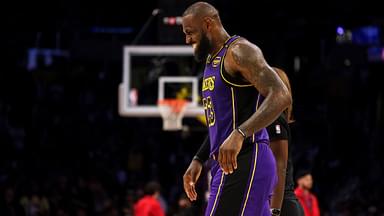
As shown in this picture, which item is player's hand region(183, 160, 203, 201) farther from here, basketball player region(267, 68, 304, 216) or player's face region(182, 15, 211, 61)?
player's face region(182, 15, 211, 61)

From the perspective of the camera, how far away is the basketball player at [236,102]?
4262 mm

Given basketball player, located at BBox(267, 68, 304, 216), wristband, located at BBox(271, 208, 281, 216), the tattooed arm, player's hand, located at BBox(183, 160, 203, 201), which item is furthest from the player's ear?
wristband, located at BBox(271, 208, 281, 216)

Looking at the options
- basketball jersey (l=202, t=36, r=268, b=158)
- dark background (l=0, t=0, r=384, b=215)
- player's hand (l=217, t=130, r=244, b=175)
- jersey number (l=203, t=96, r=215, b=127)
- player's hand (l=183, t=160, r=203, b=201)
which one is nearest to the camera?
player's hand (l=217, t=130, r=244, b=175)

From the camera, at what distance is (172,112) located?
41.7ft

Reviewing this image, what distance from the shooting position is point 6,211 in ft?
42.9

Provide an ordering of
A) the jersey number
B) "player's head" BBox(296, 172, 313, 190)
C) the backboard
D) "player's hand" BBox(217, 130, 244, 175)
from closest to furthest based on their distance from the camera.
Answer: "player's hand" BBox(217, 130, 244, 175) < the jersey number < "player's head" BBox(296, 172, 313, 190) < the backboard

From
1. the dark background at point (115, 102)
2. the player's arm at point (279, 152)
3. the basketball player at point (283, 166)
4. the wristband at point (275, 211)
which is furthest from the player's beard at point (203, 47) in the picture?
the dark background at point (115, 102)

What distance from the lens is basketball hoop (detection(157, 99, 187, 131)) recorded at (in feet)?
41.6

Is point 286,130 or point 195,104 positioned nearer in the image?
point 286,130

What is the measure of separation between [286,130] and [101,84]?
15447mm

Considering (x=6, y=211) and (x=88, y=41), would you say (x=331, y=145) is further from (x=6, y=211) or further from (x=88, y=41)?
(x=6, y=211)

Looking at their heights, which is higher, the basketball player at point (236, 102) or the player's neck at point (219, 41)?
the player's neck at point (219, 41)

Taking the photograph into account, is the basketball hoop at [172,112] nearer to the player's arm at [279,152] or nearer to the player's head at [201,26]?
the player's arm at [279,152]

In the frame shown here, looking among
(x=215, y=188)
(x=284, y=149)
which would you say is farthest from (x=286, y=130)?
(x=215, y=188)
